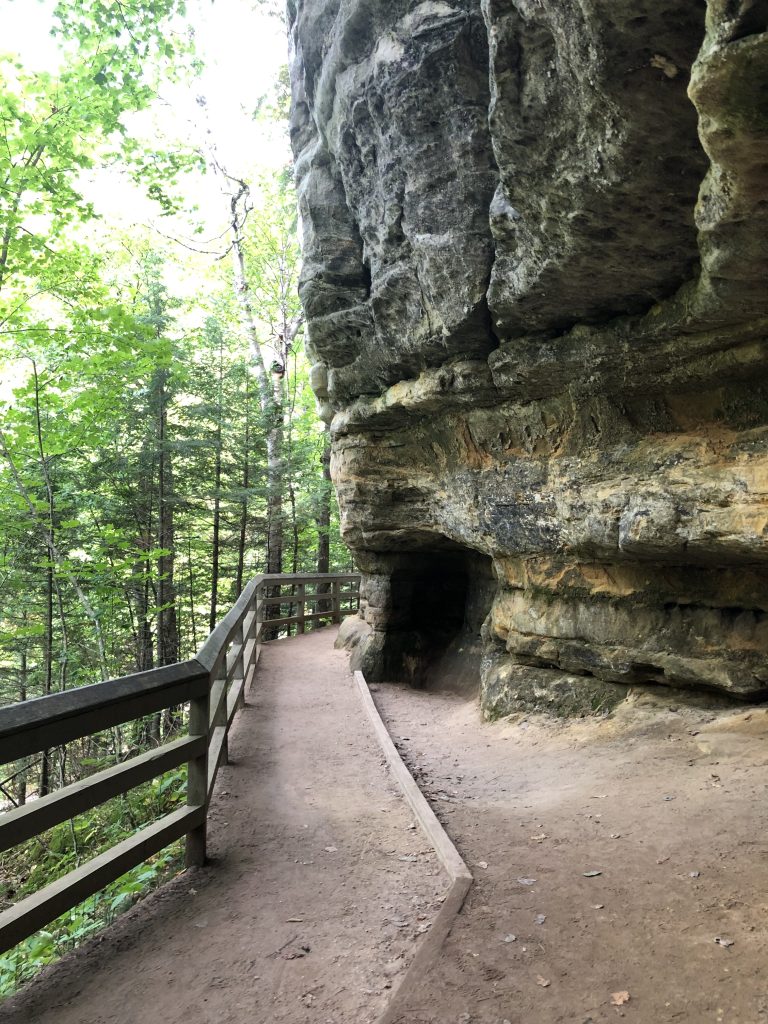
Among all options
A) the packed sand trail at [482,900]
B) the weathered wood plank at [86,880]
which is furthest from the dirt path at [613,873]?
the weathered wood plank at [86,880]

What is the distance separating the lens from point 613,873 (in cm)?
390

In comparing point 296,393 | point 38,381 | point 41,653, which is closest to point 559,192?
point 38,381

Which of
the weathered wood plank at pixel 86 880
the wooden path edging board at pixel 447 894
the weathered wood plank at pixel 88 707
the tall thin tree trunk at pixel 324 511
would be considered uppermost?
the tall thin tree trunk at pixel 324 511

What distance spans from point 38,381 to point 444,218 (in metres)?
6.87

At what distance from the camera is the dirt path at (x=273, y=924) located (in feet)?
9.16

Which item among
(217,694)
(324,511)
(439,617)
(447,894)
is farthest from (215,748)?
(324,511)

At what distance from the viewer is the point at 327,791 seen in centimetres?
580

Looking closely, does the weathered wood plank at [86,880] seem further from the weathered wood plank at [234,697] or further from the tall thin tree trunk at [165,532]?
the tall thin tree trunk at [165,532]

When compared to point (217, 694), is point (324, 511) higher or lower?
higher

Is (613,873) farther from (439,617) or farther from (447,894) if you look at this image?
(439,617)

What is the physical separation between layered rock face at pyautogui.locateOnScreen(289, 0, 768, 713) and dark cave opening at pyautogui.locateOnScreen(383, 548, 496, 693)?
6.22 ft

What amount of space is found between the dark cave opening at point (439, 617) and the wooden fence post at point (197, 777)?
750 cm

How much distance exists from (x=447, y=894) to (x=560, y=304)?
504cm

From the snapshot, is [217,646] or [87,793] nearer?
[87,793]
